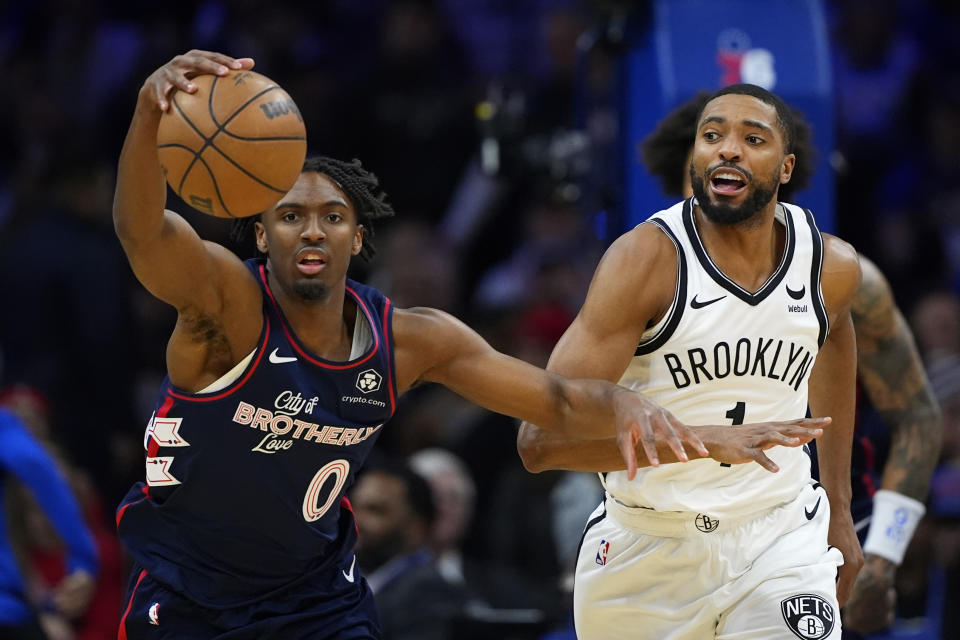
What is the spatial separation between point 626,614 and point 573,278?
19.5ft

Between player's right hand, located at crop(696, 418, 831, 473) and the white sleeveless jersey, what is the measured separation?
1.43 feet

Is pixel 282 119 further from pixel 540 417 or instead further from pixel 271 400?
pixel 540 417

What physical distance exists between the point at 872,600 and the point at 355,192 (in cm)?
257

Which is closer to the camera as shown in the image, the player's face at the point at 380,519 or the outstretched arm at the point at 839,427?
the outstretched arm at the point at 839,427

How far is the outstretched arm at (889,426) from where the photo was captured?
6.20m

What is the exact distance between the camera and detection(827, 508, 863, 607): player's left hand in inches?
224

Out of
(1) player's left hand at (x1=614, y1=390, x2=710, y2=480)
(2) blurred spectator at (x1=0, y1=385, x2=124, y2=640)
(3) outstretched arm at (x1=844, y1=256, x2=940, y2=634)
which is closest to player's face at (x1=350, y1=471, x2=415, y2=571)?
(2) blurred spectator at (x1=0, y1=385, x2=124, y2=640)

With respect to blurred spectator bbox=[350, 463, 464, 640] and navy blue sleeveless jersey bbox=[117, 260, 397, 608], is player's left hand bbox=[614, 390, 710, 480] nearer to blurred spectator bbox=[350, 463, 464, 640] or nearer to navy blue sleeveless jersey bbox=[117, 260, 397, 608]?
navy blue sleeveless jersey bbox=[117, 260, 397, 608]

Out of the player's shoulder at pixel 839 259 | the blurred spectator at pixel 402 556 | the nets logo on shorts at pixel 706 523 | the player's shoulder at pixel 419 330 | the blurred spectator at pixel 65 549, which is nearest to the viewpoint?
the nets logo on shorts at pixel 706 523

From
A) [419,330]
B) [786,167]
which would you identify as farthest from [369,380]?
[786,167]

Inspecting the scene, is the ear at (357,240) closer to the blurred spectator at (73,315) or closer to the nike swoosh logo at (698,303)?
the nike swoosh logo at (698,303)

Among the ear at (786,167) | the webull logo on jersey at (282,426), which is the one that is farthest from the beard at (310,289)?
the ear at (786,167)

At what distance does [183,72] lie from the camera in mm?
4621

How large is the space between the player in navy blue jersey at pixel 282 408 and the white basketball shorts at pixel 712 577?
0.41m
